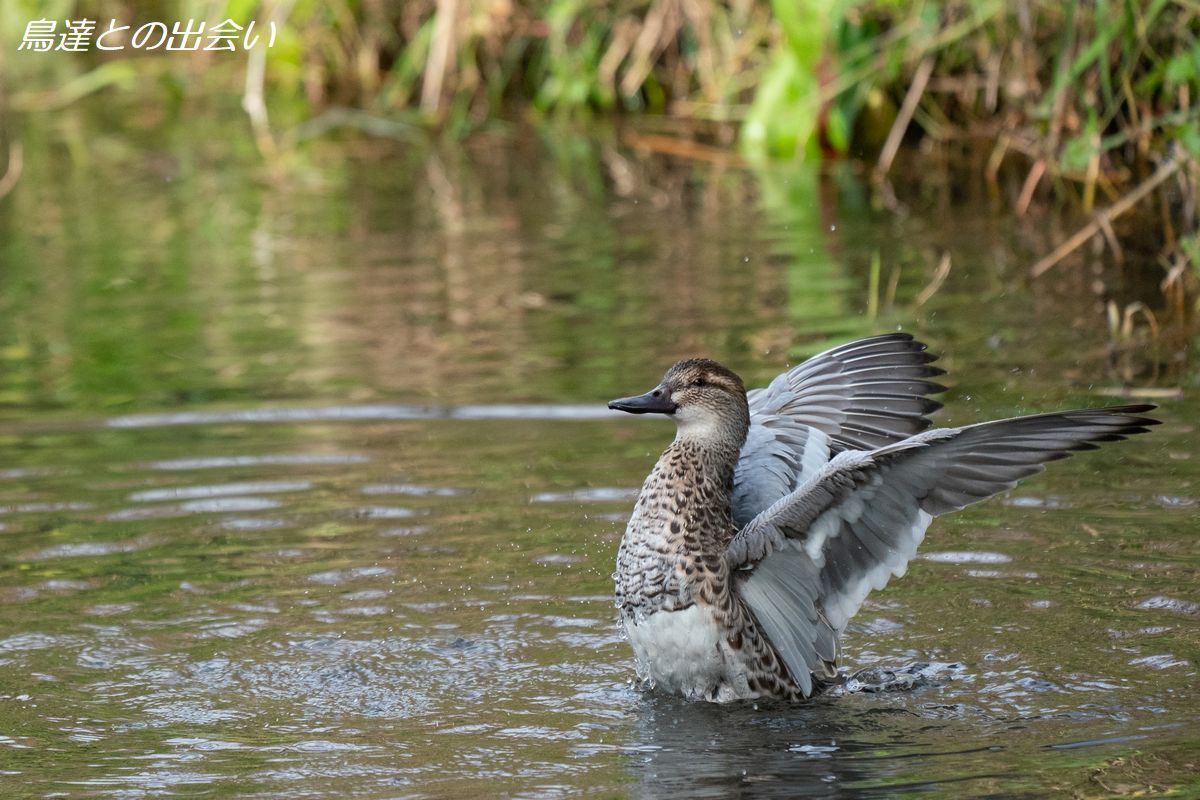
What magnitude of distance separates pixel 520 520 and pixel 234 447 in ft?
5.04

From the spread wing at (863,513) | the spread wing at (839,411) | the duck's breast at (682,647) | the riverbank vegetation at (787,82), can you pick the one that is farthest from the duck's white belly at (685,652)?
the riverbank vegetation at (787,82)

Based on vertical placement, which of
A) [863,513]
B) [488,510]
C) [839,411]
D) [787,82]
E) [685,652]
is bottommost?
[685,652]

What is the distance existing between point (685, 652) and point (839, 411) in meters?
1.07

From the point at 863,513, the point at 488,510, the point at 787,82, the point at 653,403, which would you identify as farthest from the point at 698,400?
the point at 787,82

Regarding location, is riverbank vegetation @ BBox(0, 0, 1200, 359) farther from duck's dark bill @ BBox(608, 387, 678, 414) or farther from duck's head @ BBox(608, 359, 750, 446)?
duck's dark bill @ BBox(608, 387, 678, 414)

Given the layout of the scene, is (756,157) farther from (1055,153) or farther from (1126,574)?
(1126,574)

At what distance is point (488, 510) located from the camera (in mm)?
6469

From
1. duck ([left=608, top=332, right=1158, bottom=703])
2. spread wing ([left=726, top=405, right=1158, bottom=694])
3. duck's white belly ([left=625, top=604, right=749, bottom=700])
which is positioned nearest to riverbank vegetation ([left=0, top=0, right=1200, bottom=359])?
duck ([left=608, top=332, right=1158, bottom=703])

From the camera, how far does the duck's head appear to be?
522 cm

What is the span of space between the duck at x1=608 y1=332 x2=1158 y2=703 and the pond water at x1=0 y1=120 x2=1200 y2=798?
19 centimetres

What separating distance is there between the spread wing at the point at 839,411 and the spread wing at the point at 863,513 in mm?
470

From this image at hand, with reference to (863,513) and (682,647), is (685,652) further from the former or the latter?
(863,513)

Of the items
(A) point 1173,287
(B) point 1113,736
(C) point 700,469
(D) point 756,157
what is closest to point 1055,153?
(A) point 1173,287

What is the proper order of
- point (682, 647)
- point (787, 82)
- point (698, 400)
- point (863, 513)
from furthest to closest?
1. point (787, 82)
2. point (698, 400)
3. point (682, 647)
4. point (863, 513)
